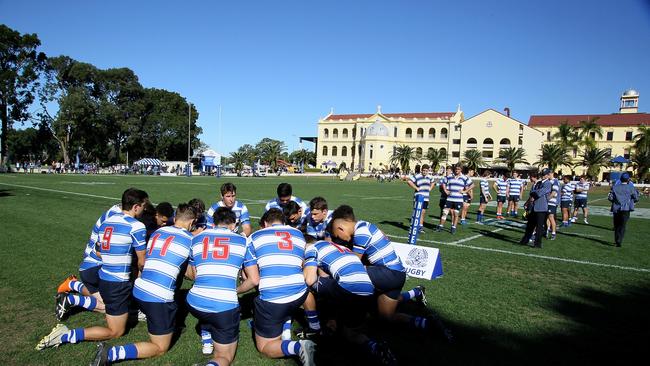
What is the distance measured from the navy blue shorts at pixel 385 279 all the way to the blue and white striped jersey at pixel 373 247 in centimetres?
7

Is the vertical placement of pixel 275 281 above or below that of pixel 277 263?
below

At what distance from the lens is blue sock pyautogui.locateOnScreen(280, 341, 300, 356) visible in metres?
4.01

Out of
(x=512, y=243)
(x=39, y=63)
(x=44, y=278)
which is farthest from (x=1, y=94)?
(x=512, y=243)

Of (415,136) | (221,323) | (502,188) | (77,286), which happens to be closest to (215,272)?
(221,323)

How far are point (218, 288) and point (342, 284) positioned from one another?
1.27 m

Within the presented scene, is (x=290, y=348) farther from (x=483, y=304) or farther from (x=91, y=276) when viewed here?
(x=483, y=304)

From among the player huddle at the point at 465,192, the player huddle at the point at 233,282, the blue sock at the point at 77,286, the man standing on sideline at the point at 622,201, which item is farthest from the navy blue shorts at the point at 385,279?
the man standing on sideline at the point at 622,201

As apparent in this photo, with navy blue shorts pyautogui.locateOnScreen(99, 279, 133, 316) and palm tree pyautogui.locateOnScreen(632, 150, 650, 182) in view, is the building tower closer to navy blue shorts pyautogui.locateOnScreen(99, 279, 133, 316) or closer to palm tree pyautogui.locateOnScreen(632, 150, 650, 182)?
palm tree pyautogui.locateOnScreen(632, 150, 650, 182)

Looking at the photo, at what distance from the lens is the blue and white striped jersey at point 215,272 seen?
12.8ft

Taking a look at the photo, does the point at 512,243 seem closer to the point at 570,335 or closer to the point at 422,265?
the point at 422,265

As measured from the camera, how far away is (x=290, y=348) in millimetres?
4051

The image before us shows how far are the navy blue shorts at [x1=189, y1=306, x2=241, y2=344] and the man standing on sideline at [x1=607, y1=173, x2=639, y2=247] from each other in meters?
11.2

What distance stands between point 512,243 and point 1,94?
58.3 meters

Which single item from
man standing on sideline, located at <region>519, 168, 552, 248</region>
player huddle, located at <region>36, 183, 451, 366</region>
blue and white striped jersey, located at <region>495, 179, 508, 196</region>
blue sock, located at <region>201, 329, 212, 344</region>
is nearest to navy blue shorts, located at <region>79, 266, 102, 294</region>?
player huddle, located at <region>36, 183, 451, 366</region>
